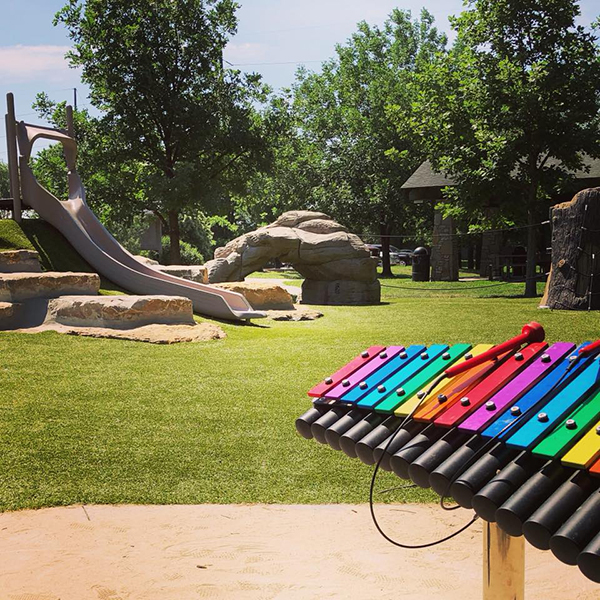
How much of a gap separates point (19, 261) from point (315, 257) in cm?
823

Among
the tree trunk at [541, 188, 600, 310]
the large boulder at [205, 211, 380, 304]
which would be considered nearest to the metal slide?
the large boulder at [205, 211, 380, 304]

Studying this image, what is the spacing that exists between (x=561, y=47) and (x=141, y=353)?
17213mm

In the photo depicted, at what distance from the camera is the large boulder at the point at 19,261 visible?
12.9m

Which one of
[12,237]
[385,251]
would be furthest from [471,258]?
[12,237]

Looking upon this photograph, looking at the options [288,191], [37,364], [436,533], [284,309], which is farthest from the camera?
[288,191]

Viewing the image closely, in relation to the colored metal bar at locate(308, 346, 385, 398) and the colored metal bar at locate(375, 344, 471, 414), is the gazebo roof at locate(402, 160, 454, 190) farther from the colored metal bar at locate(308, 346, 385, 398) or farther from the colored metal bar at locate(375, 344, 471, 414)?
the colored metal bar at locate(375, 344, 471, 414)

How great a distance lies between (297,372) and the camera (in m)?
9.05

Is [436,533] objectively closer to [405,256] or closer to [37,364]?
[37,364]

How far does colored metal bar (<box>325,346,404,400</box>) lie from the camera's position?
137 inches

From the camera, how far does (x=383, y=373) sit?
352cm

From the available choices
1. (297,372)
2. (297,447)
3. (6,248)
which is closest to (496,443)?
(297,447)

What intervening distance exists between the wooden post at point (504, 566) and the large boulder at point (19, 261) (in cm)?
1169

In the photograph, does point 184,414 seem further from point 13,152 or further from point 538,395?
point 13,152

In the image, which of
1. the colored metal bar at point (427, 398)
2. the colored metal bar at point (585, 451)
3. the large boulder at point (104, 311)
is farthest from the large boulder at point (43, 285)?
the colored metal bar at point (585, 451)
